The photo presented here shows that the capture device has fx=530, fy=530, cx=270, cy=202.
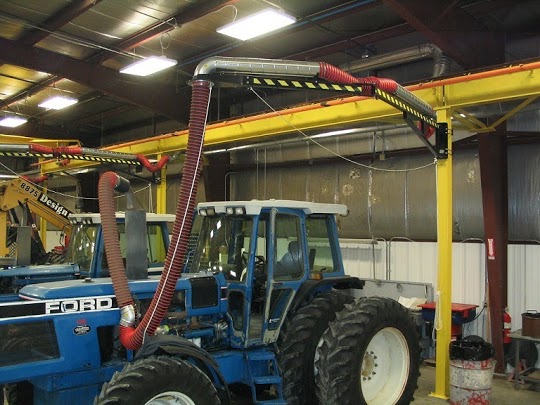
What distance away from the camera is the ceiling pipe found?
8163mm

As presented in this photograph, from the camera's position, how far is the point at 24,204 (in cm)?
1095

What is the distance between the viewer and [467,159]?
860 cm

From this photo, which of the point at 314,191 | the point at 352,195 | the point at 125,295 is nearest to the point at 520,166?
the point at 352,195

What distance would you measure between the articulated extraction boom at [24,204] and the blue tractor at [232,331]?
6.34 metres

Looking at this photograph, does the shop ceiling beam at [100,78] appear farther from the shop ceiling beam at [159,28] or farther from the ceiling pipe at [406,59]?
the ceiling pipe at [406,59]

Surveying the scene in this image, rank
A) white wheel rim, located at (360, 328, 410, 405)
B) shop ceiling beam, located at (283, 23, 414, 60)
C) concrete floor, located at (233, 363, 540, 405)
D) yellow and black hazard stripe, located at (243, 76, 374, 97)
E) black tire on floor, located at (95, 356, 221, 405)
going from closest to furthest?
1. black tire on floor, located at (95, 356, 221, 405)
2. yellow and black hazard stripe, located at (243, 76, 374, 97)
3. white wheel rim, located at (360, 328, 410, 405)
4. concrete floor, located at (233, 363, 540, 405)
5. shop ceiling beam, located at (283, 23, 414, 60)

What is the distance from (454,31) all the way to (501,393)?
4.84m

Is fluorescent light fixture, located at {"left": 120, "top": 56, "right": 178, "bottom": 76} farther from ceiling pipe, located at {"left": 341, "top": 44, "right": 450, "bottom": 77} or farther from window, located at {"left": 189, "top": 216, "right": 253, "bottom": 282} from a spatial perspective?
window, located at {"left": 189, "top": 216, "right": 253, "bottom": 282}

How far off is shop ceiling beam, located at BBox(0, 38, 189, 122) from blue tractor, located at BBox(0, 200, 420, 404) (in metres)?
5.96

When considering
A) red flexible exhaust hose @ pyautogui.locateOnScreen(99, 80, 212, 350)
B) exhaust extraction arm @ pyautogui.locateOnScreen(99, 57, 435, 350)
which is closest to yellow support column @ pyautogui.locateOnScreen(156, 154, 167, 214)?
exhaust extraction arm @ pyautogui.locateOnScreen(99, 57, 435, 350)

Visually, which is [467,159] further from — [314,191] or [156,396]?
[156,396]

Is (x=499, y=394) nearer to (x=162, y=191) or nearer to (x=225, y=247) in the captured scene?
(x=225, y=247)

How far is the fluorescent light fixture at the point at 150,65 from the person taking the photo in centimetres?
883

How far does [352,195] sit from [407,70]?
8.21 feet
